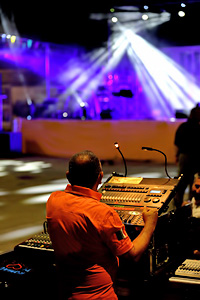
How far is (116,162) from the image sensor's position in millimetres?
11922

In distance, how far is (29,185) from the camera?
8.41 meters

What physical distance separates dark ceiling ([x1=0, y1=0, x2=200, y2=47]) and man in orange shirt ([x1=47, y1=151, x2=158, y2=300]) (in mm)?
13440

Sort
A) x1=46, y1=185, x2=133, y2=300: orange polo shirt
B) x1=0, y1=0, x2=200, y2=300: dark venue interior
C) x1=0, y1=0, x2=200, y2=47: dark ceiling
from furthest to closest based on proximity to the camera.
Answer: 1. x1=0, y1=0, x2=200, y2=47: dark ceiling
2. x1=0, y1=0, x2=200, y2=300: dark venue interior
3. x1=46, y1=185, x2=133, y2=300: orange polo shirt

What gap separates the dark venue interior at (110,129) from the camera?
2863 mm

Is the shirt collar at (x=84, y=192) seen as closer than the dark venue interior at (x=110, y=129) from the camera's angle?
Yes

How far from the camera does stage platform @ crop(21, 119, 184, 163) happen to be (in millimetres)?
11891

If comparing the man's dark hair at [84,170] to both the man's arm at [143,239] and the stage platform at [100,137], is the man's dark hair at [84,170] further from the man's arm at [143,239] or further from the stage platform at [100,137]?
the stage platform at [100,137]

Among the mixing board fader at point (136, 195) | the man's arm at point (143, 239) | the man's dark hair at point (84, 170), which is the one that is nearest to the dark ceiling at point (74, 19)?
the mixing board fader at point (136, 195)

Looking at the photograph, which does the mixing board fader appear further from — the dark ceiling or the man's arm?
the dark ceiling

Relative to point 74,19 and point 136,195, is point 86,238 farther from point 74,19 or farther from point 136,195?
point 74,19

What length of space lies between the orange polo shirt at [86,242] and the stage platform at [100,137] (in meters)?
9.59

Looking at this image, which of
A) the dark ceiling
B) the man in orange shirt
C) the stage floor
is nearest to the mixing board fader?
the man in orange shirt

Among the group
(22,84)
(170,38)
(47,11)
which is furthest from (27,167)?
(22,84)

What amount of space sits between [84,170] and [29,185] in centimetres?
649
